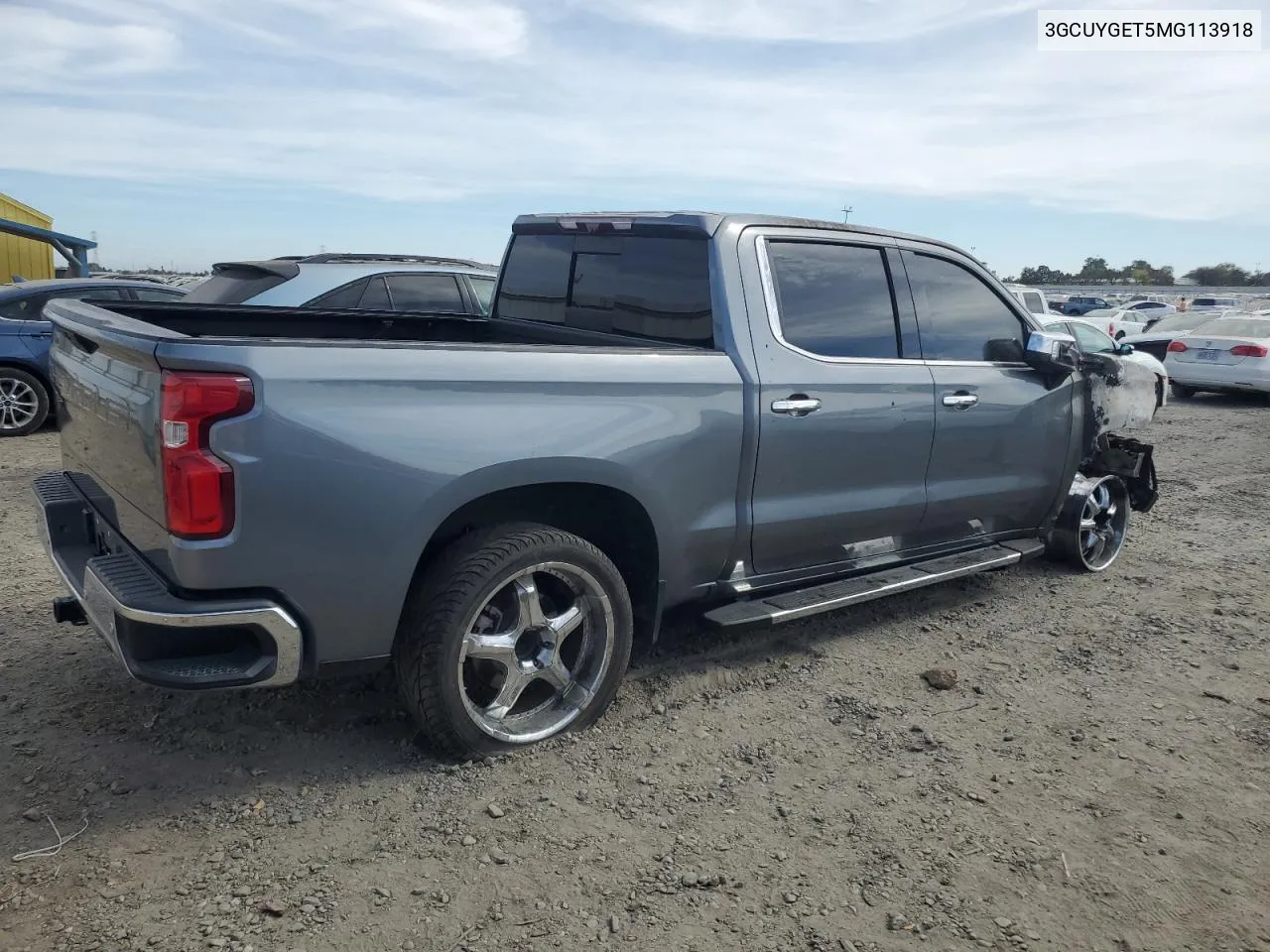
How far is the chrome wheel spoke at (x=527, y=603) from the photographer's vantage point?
132 inches

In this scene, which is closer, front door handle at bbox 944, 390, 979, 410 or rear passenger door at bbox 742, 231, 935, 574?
rear passenger door at bbox 742, 231, 935, 574

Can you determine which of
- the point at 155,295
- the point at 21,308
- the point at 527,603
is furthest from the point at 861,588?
the point at 155,295

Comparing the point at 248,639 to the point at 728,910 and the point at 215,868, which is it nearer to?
the point at 215,868

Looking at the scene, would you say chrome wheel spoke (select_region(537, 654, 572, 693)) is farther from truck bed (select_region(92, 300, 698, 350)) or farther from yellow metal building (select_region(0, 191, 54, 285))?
yellow metal building (select_region(0, 191, 54, 285))

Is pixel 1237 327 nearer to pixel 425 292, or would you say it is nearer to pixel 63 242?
pixel 425 292

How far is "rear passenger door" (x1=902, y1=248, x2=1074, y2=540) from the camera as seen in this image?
4.65 meters

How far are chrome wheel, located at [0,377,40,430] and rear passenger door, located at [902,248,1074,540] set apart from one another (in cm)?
803

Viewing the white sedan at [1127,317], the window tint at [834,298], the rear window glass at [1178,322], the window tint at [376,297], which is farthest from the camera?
the white sedan at [1127,317]

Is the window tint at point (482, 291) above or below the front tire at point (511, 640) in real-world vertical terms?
above

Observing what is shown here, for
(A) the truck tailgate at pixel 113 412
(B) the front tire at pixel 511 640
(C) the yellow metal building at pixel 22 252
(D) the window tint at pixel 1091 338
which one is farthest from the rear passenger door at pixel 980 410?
(C) the yellow metal building at pixel 22 252

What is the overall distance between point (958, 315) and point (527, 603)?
2.72 metres

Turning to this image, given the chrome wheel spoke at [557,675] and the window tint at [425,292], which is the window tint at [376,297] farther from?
the chrome wheel spoke at [557,675]

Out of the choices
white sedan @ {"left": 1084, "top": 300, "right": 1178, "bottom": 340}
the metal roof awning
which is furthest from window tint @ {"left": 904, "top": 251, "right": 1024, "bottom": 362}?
white sedan @ {"left": 1084, "top": 300, "right": 1178, "bottom": 340}

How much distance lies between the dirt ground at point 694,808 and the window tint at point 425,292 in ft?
13.3
